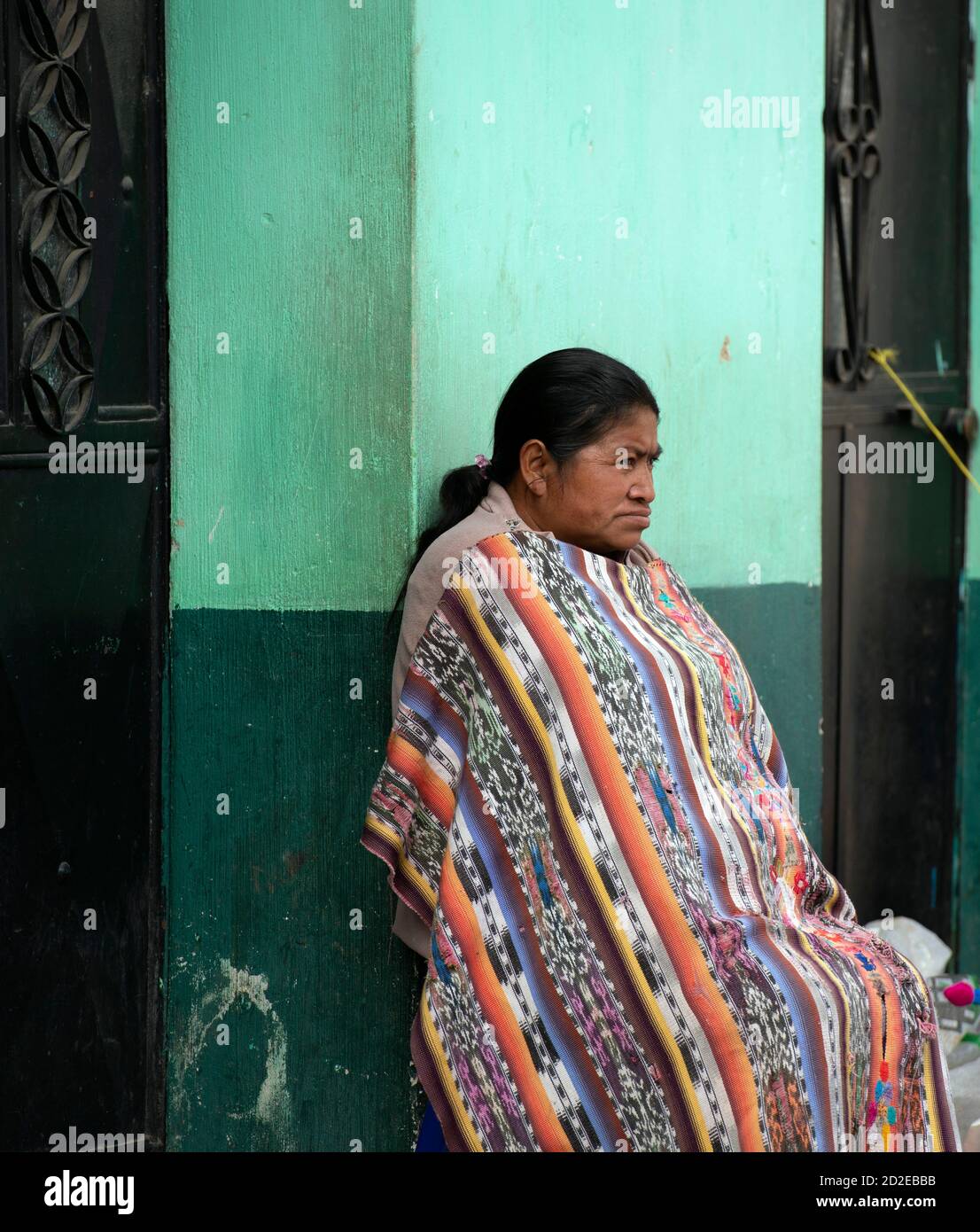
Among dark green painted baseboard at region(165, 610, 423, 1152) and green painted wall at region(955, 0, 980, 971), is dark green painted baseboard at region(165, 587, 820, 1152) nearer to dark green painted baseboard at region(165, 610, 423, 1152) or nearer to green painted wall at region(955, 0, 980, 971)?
dark green painted baseboard at region(165, 610, 423, 1152)

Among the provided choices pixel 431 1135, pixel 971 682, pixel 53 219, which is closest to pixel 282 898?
pixel 431 1135

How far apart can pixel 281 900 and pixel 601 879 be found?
88 centimetres

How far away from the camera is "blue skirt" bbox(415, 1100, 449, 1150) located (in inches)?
99.6

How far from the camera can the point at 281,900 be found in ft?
9.62

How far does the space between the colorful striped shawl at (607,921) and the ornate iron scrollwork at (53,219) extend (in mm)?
1021

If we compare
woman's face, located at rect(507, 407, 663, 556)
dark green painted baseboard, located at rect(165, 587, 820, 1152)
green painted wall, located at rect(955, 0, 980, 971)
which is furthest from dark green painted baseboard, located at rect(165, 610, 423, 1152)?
green painted wall, located at rect(955, 0, 980, 971)

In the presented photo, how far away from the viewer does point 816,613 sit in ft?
11.4

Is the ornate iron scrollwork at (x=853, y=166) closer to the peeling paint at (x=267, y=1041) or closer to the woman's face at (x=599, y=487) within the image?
the woman's face at (x=599, y=487)

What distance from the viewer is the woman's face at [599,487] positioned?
103 inches

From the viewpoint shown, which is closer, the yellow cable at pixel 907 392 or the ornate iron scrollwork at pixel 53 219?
the ornate iron scrollwork at pixel 53 219

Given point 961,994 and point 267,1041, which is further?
point 961,994

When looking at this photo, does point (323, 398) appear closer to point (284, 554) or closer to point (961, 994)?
point (284, 554)

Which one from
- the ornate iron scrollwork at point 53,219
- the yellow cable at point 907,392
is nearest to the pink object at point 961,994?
the yellow cable at point 907,392
